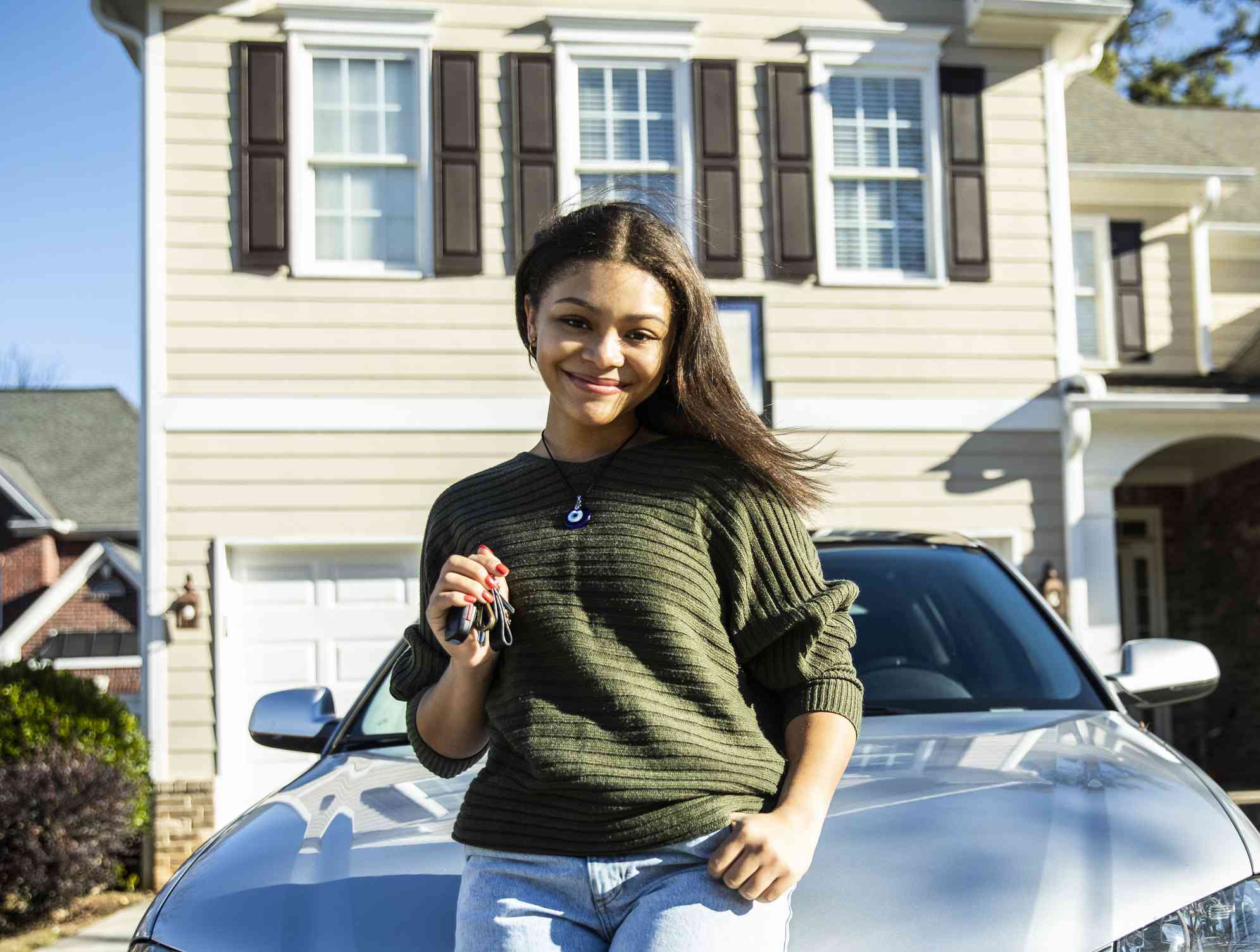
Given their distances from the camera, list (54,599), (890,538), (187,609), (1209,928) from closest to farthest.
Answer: (1209,928), (890,538), (187,609), (54,599)

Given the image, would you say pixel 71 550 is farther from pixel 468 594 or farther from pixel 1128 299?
pixel 468 594

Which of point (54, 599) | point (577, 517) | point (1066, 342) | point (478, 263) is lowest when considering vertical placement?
point (54, 599)

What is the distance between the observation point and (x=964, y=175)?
9578mm

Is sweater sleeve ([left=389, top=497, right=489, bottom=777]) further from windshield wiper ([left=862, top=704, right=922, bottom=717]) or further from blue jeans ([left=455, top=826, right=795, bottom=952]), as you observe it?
windshield wiper ([left=862, top=704, right=922, bottom=717])

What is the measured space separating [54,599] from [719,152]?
1739cm

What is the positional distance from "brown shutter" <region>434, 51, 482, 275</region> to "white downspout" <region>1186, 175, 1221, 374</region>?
722 cm

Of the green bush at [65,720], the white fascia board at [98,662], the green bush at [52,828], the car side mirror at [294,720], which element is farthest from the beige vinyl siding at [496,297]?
the white fascia board at [98,662]

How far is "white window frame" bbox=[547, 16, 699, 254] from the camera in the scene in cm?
928

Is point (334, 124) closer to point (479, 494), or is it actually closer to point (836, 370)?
point (836, 370)

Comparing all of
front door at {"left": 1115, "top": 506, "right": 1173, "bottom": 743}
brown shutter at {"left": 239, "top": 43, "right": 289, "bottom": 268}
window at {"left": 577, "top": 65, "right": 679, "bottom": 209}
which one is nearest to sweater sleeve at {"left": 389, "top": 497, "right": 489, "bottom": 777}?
brown shutter at {"left": 239, "top": 43, "right": 289, "bottom": 268}

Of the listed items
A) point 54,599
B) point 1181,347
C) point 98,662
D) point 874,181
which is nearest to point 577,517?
point 874,181

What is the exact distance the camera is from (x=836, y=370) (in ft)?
30.7

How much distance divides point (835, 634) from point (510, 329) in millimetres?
7752

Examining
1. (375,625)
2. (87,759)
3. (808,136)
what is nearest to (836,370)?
(808,136)
